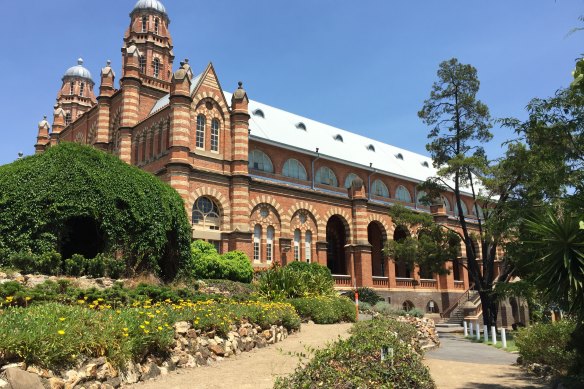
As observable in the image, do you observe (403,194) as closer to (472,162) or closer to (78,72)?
(472,162)

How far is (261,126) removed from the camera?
3912 cm

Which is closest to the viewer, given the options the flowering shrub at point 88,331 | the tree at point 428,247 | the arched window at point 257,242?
the flowering shrub at point 88,331

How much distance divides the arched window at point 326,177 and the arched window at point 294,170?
165 centimetres

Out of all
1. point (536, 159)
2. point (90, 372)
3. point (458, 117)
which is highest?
point (458, 117)

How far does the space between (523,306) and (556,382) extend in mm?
31209

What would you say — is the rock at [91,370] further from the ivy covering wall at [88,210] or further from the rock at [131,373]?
the ivy covering wall at [88,210]

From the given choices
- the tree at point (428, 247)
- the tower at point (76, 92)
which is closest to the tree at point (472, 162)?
the tree at point (428, 247)

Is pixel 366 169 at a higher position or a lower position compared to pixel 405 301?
higher

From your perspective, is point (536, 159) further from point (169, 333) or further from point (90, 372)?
point (90, 372)

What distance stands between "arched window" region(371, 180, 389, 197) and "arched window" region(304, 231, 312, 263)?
1103cm

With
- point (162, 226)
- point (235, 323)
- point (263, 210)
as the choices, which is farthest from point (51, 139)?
point (235, 323)

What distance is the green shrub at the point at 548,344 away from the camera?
1212 cm

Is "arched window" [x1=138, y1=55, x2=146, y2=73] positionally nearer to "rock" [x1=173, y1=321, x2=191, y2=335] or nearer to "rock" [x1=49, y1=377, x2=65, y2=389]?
"rock" [x1=173, y1=321, x2=191, y2=335]

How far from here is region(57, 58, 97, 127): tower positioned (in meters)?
54.9
